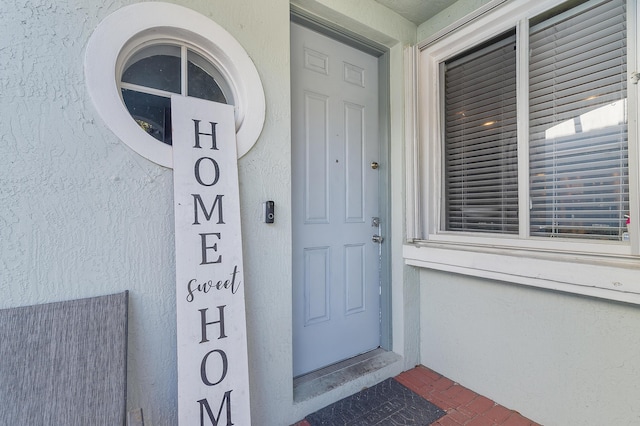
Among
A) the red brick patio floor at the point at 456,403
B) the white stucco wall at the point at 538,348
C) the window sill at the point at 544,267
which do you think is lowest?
the red brick patio floor at the point at 456,403

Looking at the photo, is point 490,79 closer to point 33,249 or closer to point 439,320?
point 439,320

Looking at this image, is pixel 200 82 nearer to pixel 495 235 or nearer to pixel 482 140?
pixel 482 140

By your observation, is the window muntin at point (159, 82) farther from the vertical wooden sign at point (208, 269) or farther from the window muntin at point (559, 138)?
the window muntin at point (559, 138)

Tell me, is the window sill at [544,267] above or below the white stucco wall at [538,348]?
above

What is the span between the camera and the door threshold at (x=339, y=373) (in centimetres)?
181

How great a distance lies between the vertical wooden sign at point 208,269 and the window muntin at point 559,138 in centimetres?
169

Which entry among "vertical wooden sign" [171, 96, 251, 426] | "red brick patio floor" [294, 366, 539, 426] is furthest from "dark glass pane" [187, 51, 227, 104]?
"red brick patio floor" [294, 366, 539, 426]

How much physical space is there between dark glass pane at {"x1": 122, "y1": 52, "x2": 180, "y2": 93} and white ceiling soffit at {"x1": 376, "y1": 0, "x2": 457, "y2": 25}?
5.00ft

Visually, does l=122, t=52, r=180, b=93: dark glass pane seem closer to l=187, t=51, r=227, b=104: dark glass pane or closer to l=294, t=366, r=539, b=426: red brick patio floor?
l=187, t=51, r=227, b=104: dark glass pane

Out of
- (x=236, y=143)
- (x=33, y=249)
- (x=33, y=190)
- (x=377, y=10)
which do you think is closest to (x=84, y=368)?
(x=33, y=249)

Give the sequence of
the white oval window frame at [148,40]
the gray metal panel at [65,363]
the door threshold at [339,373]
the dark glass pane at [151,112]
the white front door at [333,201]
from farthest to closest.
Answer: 1. the white front door at [333,201]
2. the door threshold at [339,373]
3. the dark glass pane at [151,112]
4. the white oval window frame at [148,40]
5. the gray metal panel at [65,363]

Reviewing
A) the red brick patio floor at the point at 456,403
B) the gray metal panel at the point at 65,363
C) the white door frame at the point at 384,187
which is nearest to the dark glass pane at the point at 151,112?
the gray metal panel at the point at 65,363

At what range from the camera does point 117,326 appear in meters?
1.15

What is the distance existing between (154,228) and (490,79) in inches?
89.9
